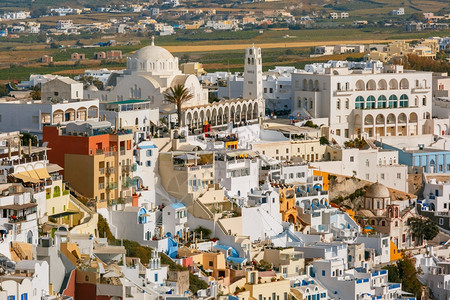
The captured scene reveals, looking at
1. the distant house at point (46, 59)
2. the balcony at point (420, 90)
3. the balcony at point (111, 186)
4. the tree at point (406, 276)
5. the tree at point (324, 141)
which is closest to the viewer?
the balcony at point (111, 186)

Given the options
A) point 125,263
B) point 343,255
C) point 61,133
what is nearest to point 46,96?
point 61,133

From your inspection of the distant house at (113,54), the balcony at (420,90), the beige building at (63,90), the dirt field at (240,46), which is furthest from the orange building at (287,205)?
the dirt field at (240,46)

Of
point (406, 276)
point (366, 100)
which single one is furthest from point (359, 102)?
point (406, 276)

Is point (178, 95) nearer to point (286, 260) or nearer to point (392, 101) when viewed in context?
point (392, 101)

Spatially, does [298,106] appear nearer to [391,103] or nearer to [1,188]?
[391,103]

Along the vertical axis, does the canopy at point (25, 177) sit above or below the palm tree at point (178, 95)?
below

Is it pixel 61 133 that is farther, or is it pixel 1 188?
pixel 61 133

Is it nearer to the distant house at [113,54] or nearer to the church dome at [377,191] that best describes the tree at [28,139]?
the church dome at [377,191]

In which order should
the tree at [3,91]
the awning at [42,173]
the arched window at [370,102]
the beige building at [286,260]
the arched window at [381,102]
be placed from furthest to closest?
the tree at [3,91], the arched window at [381,102], the arched window at [370,102], the beige building at [286,260], the awning at [42,173]
